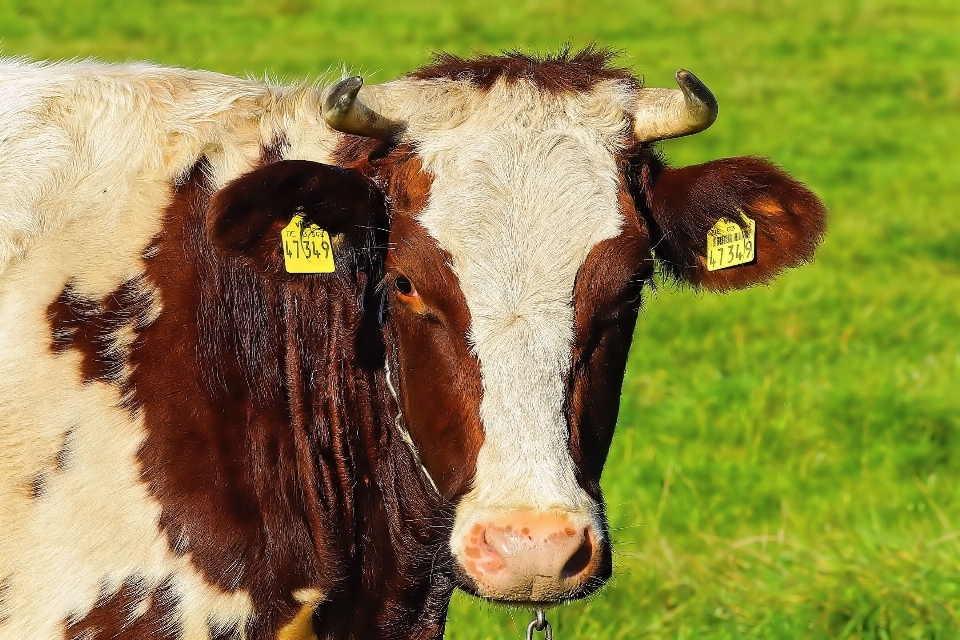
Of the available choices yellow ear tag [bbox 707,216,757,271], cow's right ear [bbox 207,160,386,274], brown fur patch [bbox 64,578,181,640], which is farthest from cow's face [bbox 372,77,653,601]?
brown fur patch [bbox 64,578,181,640]

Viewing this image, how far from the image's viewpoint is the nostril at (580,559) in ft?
10.8

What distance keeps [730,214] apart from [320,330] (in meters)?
1.27

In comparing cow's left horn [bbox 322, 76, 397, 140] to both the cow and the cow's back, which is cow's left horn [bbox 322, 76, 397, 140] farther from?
the cow's back

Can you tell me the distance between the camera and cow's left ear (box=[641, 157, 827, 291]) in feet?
13.3

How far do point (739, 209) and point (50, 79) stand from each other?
6.97 ft

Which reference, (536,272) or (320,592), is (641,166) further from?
(320,592)

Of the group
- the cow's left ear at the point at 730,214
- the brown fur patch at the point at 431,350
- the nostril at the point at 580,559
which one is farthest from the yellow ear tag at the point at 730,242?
the nostril at the point at 580,559

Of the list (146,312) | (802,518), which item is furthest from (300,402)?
(802,518)

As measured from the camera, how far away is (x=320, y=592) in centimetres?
384

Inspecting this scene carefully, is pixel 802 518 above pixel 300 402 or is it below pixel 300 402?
below

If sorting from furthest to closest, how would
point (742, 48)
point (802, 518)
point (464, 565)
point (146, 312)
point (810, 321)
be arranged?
point (742, 48), point (810, 321), point (802, 518), point (146, 312), point (464, 565)

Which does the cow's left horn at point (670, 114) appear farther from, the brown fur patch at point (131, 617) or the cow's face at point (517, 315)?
the brown fur patch at point (131, 617)

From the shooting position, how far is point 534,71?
3.94m

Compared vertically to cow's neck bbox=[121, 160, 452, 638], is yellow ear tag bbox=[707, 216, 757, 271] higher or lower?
higher
